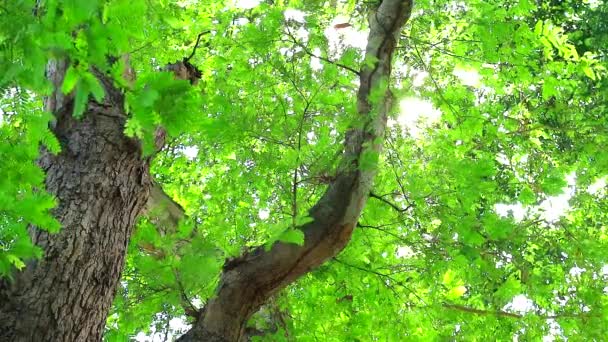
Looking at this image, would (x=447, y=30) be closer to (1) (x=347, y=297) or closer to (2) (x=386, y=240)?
(2) (x=386, y=240)

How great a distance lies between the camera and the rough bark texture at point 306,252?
379cm

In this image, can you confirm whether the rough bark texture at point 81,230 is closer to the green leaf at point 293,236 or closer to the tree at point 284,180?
the tree at point 284,180

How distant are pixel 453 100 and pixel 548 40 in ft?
3.29

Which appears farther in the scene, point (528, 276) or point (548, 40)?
point (528, 276)

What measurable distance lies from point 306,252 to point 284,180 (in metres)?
0.75

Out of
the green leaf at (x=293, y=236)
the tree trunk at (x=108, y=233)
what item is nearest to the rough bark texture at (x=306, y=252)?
the tree trunk at (x=108, y=233)

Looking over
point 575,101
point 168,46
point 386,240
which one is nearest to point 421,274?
point 386,240

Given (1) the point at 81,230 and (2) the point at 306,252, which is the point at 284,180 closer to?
(2) the point at 306,252

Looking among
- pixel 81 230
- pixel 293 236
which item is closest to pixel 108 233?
pixel 81 230

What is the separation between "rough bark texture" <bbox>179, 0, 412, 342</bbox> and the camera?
379cm

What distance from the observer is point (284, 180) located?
14.5ft

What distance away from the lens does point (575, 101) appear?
23.2ft

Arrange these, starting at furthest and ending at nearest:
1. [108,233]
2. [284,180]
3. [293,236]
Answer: [284,180], [293,236], [108,233]

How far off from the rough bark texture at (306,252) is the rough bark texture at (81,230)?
27.2 inches
